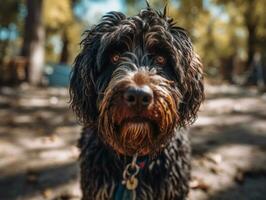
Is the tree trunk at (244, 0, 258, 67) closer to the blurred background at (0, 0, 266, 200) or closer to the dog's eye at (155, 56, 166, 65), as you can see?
the blurred background at (0, 0, 266, 200)

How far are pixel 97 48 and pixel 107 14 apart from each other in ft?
1.04

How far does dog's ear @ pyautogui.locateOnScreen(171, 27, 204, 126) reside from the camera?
10.7ft

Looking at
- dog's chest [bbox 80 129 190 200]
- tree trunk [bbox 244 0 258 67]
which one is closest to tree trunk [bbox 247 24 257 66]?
tree trunk [bbox 244 0 258 67]

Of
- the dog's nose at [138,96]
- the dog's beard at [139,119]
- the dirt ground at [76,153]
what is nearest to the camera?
the dog's nose at [138,96]

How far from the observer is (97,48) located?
3.26 metres

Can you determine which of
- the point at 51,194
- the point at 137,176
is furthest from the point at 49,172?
the point at 137,176

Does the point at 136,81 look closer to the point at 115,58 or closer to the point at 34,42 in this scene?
the point at 115,58

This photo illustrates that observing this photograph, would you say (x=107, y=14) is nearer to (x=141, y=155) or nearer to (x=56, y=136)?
(x=141, y=155)

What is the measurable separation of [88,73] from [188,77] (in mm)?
769

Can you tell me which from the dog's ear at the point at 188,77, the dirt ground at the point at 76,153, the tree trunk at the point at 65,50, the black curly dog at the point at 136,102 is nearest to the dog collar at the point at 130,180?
the black curly dog at the point at 136,102

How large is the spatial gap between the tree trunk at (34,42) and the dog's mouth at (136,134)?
36.8 feet

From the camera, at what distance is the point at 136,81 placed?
2748 mm

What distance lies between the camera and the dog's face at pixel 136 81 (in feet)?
9.13

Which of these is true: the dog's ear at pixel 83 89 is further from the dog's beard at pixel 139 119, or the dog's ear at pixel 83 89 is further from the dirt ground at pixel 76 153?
the dirt ground at pixel 76 153
